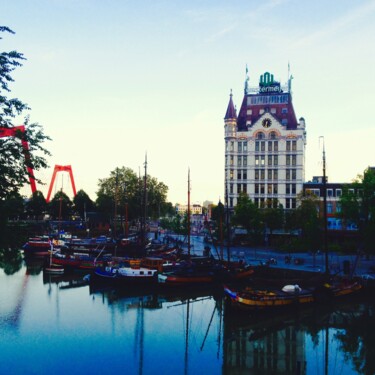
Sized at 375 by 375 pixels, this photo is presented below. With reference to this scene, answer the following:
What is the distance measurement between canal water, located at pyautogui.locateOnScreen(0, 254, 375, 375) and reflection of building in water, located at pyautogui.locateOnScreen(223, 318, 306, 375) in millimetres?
70

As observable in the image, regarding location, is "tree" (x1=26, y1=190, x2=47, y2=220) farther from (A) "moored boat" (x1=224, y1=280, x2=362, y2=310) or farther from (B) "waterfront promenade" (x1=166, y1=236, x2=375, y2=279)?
(B) "waterfront promenade" (x1=166, y1=236, x2=375, y2=279)

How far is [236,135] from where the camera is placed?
93.2 meters

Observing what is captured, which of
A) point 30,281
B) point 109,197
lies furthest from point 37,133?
point 109,197

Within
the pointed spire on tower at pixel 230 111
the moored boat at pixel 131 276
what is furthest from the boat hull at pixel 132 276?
the pointed spire on tower at pixel 230 111

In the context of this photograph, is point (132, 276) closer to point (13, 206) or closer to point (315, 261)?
point (315, 261)

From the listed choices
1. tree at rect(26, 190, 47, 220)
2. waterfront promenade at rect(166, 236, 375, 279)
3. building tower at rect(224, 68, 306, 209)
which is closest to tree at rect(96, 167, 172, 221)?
tree at rect(26, 190, 47, 220)

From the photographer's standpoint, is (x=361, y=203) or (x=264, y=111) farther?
(x=264, y=111)

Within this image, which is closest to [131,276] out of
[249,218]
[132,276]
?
[132,276]

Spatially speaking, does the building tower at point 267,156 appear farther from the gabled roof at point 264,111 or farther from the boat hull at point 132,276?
the boat hull at point 132,276

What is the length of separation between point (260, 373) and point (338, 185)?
207 feet

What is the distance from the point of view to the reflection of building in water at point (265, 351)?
90.4 feet

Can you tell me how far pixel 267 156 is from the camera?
3570 inches

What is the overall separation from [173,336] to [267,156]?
205 ft

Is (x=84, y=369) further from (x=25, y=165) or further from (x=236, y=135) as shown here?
(x=236, y=135)
